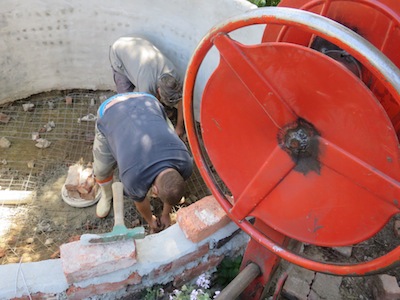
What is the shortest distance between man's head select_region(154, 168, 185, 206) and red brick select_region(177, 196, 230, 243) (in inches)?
11.0

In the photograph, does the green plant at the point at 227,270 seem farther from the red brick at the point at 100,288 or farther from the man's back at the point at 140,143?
the man's back at the point at 140,143

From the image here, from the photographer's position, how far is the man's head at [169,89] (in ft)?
12.2

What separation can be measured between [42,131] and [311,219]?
3319 mm

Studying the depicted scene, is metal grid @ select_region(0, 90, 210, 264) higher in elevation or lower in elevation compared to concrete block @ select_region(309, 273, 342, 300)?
lower

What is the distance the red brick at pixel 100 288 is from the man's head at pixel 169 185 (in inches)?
22.9

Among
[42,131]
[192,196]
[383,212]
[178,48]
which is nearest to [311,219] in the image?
[383,212]

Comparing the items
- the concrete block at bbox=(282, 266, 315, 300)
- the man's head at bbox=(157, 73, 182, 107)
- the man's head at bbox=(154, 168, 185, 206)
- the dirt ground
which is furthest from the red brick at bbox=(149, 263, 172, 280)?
the man's head at bbox=(157, 73, 182, 107)

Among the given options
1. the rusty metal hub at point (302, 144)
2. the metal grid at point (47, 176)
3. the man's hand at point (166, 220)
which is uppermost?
the rusty metal hub at point (302, 144)

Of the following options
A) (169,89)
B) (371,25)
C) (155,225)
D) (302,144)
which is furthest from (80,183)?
(371,25)

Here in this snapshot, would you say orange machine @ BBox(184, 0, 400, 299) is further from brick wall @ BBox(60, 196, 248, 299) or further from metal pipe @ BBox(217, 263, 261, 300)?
brick wall @ BBox(60, 196, 248, 299)

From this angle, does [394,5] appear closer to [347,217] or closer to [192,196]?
[347,217]

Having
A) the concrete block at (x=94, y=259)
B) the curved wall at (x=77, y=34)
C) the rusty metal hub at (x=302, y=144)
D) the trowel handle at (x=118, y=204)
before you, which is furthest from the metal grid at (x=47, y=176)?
the rusty metal hub at (x=302, y=144)

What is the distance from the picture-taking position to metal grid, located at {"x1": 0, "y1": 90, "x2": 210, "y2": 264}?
10.4 ft

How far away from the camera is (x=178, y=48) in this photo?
4.08 meters
